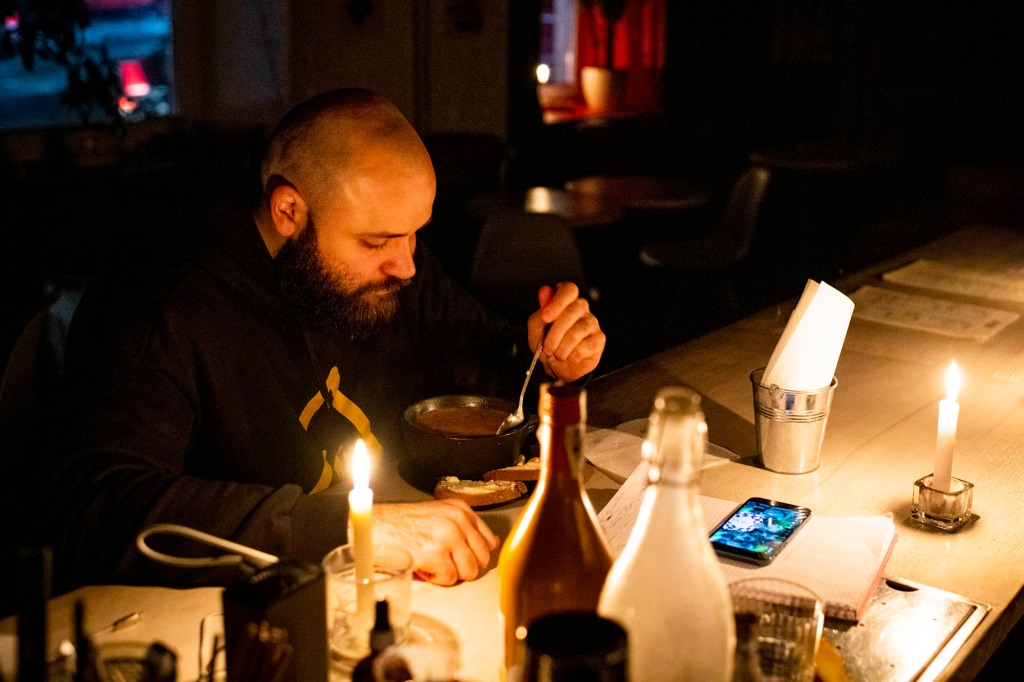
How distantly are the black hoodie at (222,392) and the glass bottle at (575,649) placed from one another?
673 millimetres

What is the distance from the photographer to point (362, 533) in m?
1.04

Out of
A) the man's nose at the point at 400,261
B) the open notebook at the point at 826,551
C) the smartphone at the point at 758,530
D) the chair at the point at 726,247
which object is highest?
the man's nose at the point at 400,261

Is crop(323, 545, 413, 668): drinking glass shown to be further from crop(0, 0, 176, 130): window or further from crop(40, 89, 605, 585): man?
crop(0, 0, 176, 130): window

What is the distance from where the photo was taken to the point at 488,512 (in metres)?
1.51

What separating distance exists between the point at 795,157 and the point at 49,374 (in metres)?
5.18

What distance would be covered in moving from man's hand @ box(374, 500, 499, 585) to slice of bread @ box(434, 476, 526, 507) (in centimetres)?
14

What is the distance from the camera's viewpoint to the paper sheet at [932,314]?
2482mm

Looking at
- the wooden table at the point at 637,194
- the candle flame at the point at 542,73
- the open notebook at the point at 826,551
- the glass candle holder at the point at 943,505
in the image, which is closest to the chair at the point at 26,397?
the open notebook at the point at 826,551

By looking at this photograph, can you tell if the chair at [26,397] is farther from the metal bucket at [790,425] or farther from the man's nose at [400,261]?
the metal bucket at [790,425]

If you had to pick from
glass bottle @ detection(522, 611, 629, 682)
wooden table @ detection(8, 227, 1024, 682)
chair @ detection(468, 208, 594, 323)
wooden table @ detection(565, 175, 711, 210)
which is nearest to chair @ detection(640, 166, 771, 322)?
wooden table @ detection(565, 175, 711, 210)

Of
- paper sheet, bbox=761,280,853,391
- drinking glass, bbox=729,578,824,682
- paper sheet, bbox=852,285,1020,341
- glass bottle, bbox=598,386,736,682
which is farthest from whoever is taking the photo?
paper sheet, bbox=852,285,1020,341

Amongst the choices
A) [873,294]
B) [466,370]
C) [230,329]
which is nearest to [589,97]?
[873,294]

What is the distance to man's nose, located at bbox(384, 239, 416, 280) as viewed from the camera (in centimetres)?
182

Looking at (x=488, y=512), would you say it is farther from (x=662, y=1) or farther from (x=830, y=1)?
(x=830, y=1)
